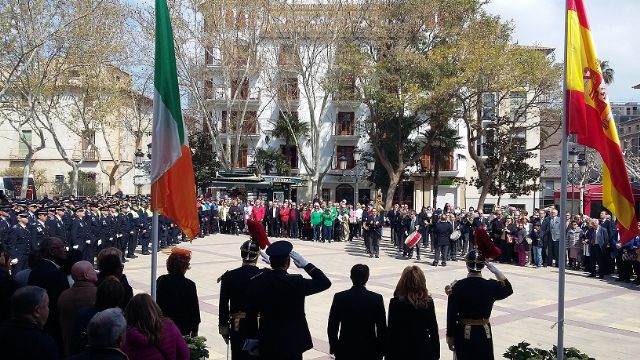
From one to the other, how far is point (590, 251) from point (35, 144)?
44085 millimetres

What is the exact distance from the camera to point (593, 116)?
6.00 metres

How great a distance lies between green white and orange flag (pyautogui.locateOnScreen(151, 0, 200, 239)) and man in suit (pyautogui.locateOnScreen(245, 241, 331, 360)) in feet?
4.85

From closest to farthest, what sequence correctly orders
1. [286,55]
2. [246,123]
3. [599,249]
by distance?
[599,249]
[286,55]
[246,123]

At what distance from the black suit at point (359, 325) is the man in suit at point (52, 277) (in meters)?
2.65

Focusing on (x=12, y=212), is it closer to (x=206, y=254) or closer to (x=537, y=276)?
(x=206, y=254)

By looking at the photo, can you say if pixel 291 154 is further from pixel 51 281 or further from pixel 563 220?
pixel 563 220

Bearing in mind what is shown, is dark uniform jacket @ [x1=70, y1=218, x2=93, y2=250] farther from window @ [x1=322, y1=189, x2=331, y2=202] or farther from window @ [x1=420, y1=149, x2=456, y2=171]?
→ window @ [x1=322, y1=189, x2=331, y2=202]

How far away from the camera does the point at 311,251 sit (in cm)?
2156

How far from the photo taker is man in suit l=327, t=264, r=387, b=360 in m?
5.41

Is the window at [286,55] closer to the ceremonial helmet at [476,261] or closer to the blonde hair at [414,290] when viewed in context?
the ceremonial helmet at [476,261]

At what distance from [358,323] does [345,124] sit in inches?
1597

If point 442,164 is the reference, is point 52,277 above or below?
below

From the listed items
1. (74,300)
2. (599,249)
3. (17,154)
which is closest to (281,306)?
(74,300)

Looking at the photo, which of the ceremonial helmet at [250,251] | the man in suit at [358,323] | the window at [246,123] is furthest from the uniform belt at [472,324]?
the window at [246,123]
